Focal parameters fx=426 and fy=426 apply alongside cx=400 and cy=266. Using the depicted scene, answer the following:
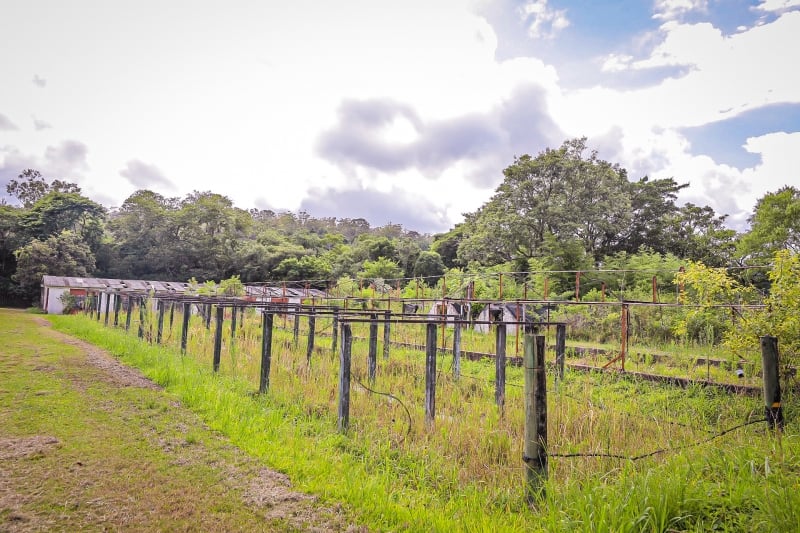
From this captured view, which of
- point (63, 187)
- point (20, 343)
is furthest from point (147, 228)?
point (20, 343)

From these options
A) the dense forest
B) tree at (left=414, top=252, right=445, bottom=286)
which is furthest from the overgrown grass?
tree at (left=414, top=252, right=445, bottom=286)

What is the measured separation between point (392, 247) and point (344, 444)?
37155mm

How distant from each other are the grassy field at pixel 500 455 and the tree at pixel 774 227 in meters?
19.7

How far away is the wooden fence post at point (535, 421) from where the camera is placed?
320cm

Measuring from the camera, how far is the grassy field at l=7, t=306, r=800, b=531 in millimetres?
2729

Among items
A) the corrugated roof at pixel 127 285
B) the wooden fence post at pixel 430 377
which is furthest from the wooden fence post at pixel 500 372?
the corrugated roof at pixel 127 285

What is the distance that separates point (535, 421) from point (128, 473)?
11.4ft

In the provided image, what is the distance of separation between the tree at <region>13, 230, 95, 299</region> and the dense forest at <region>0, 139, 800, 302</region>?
90 millimetres

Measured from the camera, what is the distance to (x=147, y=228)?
4112 cm

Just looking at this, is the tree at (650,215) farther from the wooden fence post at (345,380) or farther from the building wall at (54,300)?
the building wall at (54,300)

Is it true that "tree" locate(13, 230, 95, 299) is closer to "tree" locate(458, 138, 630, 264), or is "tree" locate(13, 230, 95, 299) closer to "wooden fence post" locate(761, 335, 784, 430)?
"tree" locate(458, 138, 630, 264)

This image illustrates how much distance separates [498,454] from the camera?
4.20 metres

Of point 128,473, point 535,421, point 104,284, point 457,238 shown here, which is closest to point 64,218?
point 104,284

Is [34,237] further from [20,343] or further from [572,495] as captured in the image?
[572,495]
